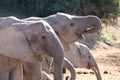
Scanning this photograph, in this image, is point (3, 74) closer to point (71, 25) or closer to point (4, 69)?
point (4, 69)

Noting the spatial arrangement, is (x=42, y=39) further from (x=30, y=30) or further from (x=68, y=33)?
(x=68, y=33)

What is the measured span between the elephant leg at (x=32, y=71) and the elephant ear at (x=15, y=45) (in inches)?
17.2

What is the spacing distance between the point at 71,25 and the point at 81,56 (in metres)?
1.95

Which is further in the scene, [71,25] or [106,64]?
[106,64]

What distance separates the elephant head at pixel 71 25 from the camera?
7.07 metres

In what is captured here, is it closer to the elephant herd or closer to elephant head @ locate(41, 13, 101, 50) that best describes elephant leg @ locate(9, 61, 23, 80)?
the elephant herd

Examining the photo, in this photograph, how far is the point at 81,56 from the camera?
909cm

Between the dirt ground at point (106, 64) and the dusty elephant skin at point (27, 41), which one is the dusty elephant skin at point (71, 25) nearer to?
the dusty elephant skin at point (27, 41)

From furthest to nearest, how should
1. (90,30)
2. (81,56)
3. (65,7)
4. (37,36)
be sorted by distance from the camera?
1. (65,7)
2. (81,56)
3. (90,30)
4. (37,36)

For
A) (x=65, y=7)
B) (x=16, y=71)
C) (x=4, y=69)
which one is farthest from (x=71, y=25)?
(x=65, y=7)

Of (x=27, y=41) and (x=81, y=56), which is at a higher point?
(x=27, y=41)

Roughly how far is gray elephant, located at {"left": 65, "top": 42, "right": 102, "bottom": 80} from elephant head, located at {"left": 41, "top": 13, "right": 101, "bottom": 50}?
1.50 meters

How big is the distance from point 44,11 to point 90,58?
10.4 metres

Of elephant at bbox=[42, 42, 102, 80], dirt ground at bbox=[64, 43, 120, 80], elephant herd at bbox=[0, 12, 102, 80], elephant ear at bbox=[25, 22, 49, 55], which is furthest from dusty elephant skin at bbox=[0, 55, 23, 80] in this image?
dirt ground at bbox=[64, 43, 120, 80]
